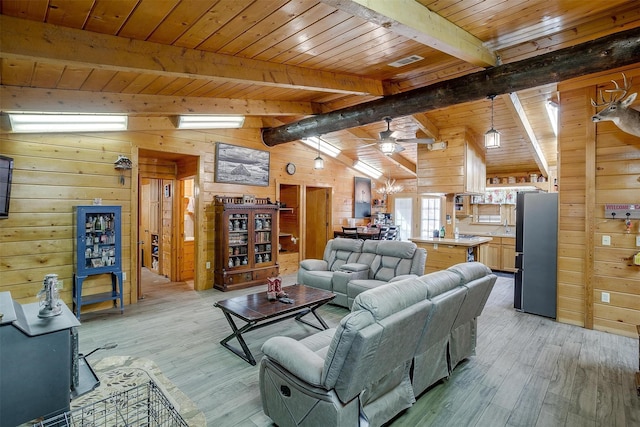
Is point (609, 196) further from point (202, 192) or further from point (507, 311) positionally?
point (202, 192)

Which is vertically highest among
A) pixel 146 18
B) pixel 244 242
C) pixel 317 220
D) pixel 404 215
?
pixel 146 18

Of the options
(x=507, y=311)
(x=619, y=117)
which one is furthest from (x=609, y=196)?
(x=507, y=311)

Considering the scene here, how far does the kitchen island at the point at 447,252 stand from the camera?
550 cm

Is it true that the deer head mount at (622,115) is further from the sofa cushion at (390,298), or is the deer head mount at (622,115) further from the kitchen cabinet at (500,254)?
the kitchen cabinet at (500,254)

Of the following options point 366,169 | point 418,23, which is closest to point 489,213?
point 366,169

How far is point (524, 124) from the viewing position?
16.4 ft

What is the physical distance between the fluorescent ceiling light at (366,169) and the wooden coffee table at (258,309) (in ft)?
18.0

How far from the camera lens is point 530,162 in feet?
24.6

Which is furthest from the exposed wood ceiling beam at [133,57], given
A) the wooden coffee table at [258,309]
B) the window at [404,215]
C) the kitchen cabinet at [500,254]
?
the window at [404,215]

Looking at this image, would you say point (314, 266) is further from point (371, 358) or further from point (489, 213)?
point (489, 213)

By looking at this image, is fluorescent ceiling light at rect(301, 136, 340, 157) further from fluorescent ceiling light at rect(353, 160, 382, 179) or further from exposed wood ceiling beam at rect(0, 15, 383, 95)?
exposed wood ceiling beam at rect(0, 15, 383, 95)

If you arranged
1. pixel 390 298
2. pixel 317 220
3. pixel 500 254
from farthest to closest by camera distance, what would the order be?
pixel 317 220
pixel 500 254
pixel 390 298

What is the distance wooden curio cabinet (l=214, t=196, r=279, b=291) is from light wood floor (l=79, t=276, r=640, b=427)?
1.18 metres

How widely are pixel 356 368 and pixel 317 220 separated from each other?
22.1ft
